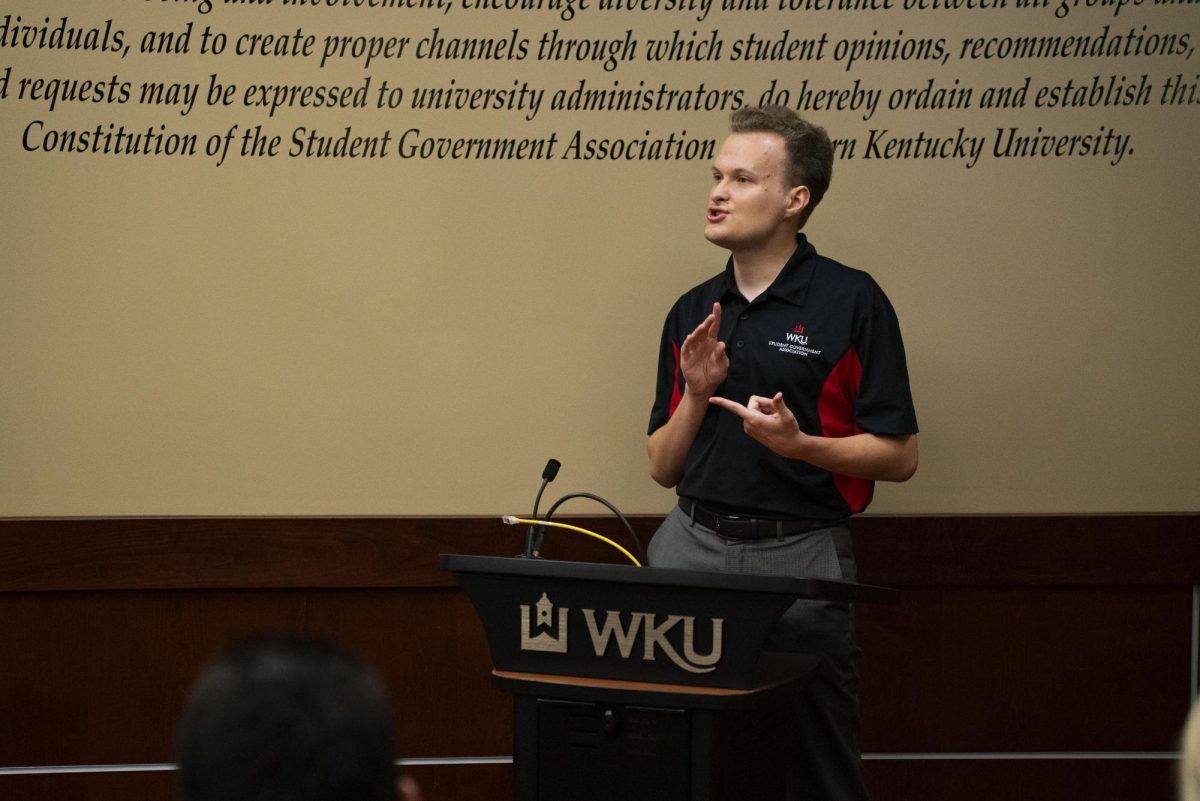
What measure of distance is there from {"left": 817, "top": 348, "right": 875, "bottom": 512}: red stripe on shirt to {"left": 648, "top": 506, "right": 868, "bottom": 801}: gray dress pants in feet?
0.41

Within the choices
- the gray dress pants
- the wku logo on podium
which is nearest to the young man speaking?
the gray dress pants

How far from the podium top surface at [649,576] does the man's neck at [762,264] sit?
2.56ft

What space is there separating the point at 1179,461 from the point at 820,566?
1267 millimetres

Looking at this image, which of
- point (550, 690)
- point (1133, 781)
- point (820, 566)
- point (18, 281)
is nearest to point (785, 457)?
point (820, 566)

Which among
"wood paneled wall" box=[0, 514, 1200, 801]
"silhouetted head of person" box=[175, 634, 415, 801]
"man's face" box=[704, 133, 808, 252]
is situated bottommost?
"wood paneled wall" box=[0, 514, 1200, 801]

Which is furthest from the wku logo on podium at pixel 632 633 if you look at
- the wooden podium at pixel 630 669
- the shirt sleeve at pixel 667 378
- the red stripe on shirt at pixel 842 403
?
the shirt sleeve at pixel 667 378

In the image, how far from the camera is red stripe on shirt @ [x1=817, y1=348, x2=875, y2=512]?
247 centimetres

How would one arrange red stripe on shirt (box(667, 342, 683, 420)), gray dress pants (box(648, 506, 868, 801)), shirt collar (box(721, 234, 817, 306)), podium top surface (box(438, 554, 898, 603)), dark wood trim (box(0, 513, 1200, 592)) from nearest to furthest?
podium top surface (box(438, 554, 898, 603)) → gray dress pants (box(648, 506, 868, 801)) → shirt collar (box(721, 234, 817, 306)) → red stripe on shirt (box(667, 342, 683, 420)) → dark wood trim (box(0, 513, 1200, 592))

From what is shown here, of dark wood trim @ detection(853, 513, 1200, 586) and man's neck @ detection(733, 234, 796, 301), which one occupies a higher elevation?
man's neck @ detection(733, 234, 796, 301)

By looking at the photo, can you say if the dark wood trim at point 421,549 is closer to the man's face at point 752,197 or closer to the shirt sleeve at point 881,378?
the shirt sleeve at point 881,378

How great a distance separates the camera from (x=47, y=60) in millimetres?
3000

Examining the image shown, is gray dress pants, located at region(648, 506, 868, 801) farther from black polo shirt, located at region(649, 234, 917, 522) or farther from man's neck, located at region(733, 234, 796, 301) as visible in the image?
man's neck, located at region(733, 234, 796, 301)

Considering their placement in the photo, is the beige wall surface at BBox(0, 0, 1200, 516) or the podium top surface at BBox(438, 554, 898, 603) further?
the beige wall surface at BBox(0, 0, 1200, 516)

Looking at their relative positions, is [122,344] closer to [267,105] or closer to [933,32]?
[267,105]
